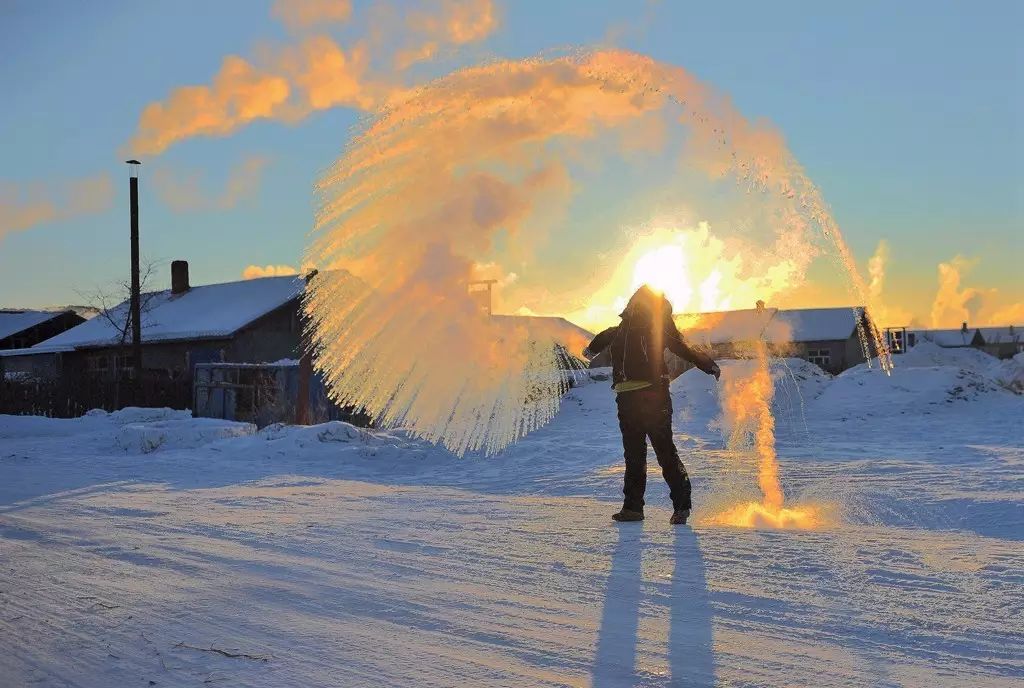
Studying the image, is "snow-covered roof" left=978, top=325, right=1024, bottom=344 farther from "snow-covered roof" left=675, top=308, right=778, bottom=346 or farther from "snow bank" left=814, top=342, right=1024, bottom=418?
"snow bank" left=814, top=342, right=1024, bottom=418

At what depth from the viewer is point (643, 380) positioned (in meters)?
7.44

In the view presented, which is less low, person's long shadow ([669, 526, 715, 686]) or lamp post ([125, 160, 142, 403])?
lamp post ([125, 160, 142, 403])

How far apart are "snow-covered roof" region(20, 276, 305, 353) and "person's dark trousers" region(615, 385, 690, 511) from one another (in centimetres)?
3125

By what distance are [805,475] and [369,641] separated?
28.6 ft

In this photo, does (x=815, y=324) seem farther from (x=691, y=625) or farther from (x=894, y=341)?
(x=691, y=625)

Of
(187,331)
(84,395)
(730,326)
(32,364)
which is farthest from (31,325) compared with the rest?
(730,326)

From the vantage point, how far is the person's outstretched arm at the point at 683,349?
748 cm

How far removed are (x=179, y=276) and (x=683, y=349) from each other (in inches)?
1669

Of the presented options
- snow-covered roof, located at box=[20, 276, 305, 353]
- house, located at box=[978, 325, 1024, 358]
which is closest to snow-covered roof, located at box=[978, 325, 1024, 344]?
house, located at box=[978, 325, 1024, 358]

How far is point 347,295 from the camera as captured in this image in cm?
1802

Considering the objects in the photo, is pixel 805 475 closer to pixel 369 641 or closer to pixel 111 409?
pixel 369 641

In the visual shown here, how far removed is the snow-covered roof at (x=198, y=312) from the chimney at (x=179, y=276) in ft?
1.62

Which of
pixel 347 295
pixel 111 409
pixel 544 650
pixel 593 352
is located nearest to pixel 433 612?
pixel 544 650

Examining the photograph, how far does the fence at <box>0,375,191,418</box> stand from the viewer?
1040 inches
